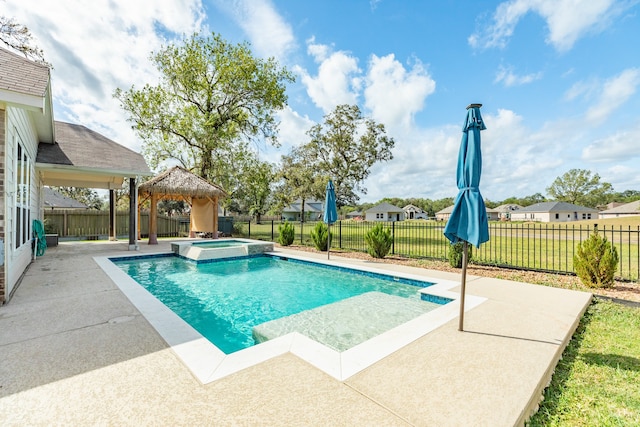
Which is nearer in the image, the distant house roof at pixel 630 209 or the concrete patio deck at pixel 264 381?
the concrete patio deck at pixel 264 381

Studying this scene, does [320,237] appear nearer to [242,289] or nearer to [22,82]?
[242,289]

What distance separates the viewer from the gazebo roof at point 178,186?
14.8 m

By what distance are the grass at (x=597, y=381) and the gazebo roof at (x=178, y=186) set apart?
52.2 ft

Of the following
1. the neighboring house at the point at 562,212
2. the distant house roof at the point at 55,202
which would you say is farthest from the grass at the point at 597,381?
the neighboring house at the point at 562,212

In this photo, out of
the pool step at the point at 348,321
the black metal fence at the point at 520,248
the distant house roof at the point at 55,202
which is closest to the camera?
the pool step at the point at 348,321

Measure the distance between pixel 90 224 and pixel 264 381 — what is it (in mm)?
20193

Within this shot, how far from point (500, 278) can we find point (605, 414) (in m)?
5.26

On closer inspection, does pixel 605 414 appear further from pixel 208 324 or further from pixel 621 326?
pixel 208 324

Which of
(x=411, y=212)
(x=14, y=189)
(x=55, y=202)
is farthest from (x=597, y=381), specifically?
(x=411, y=212)

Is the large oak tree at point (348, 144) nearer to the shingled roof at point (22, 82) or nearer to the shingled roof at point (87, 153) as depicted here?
the shingled roof at point (87, 153)

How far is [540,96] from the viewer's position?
11844 mm

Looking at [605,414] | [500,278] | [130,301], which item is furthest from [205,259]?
[605,414]

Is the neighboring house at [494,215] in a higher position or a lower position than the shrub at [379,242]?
higher

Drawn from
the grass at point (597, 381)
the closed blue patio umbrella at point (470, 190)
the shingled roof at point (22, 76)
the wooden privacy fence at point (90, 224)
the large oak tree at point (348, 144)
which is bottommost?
the grass at point (597, 381)
